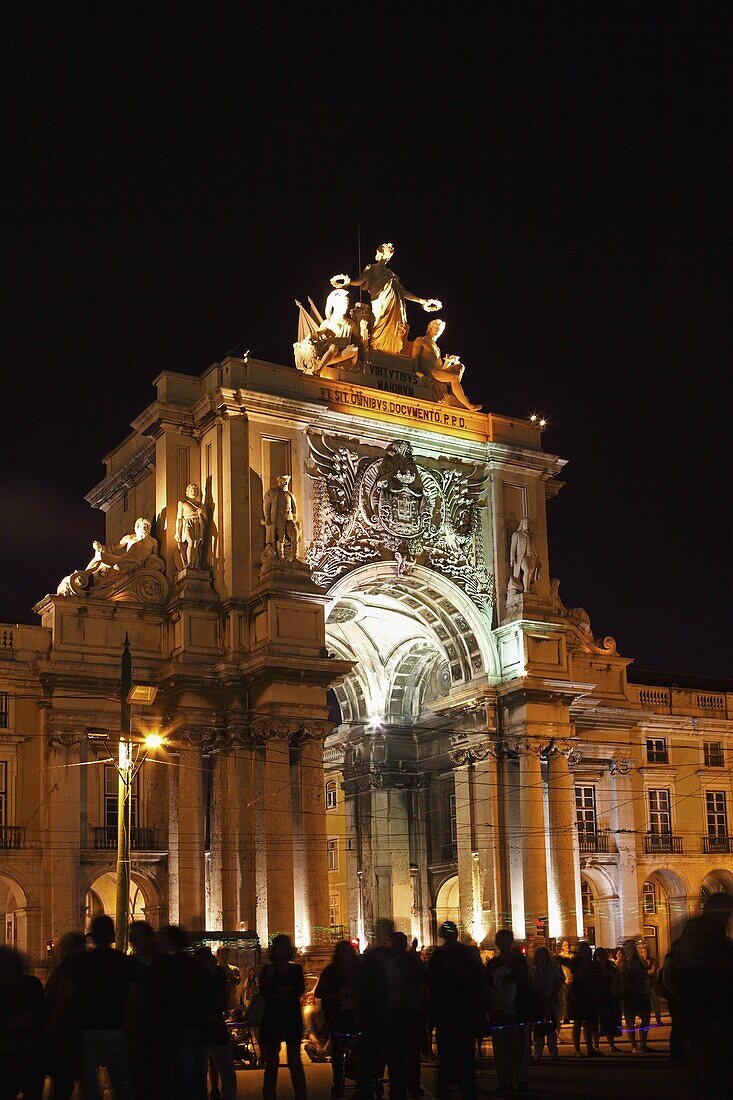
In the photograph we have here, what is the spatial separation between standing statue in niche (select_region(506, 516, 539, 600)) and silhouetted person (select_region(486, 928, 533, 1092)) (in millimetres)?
29453

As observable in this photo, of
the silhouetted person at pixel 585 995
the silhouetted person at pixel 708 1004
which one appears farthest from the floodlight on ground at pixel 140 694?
the silhouetted person at pixel 708 1004

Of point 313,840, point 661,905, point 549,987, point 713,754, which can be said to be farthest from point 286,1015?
point 713,754

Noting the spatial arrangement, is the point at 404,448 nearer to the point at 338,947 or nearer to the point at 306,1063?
the point at 306,1063

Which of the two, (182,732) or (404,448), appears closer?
(182,732)

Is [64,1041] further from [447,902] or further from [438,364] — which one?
[447,902]

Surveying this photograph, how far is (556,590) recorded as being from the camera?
163ft

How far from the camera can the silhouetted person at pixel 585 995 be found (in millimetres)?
23594

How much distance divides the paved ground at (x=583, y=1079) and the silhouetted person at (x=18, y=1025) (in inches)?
249

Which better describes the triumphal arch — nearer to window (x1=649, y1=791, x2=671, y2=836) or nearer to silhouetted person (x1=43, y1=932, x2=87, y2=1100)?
window (x1=649, y1=791, x2=671, y2=836)

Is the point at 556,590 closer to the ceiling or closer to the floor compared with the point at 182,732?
closer to the ceiling

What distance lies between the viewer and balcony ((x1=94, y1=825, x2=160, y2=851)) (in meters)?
41.0

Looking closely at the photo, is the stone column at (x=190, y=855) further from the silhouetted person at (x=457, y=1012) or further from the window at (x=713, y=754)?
the silhouetted person at (x=457, y=1012)

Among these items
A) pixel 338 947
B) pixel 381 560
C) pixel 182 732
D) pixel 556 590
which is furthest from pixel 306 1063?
pixel 556 590

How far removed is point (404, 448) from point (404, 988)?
108 feet
